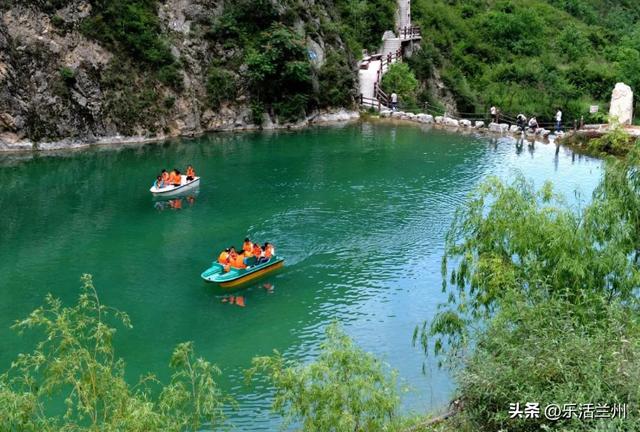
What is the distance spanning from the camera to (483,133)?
157 ft

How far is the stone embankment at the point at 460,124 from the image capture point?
47528mm

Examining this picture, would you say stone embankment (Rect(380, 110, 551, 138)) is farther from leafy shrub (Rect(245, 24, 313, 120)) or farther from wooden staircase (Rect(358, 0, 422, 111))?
leafy shrub (Rect(245, 24, 313, 120))

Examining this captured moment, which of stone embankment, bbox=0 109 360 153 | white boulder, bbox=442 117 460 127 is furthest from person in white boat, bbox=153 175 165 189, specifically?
white boulder, bbox=442 117 460 127

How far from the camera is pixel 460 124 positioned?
49.9 metres

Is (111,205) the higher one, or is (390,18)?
(390,18)

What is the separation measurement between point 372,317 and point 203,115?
27759mm

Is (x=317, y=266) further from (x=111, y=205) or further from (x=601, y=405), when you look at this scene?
(x=601, y=405)

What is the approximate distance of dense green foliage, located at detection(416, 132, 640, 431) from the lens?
12.5 m

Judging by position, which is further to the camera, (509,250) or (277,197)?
(277,197)

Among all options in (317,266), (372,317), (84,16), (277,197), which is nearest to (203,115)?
(84,16)

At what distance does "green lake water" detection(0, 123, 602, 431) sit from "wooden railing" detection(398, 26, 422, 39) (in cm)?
1650

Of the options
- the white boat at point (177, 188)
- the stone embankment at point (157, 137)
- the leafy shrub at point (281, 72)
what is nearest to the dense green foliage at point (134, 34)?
the stone embankment at point (157, 137)

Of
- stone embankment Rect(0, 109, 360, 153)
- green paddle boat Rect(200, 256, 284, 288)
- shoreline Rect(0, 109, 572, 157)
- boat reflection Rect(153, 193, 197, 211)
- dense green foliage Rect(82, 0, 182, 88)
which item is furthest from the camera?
dense green foliage Rect(82, 0, 182, 88)

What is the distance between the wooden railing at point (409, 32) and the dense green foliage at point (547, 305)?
44608mm
